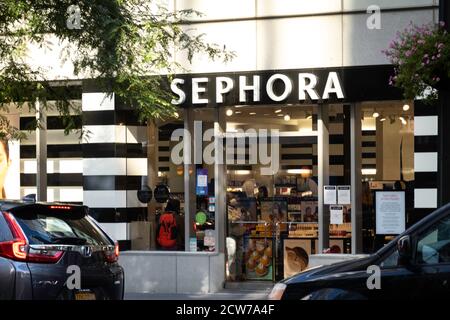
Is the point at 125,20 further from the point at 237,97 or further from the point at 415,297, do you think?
the point at 415,297

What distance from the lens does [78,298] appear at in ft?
26.4

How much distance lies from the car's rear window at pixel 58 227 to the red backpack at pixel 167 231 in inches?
186

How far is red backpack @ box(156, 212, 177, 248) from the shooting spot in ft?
44.4

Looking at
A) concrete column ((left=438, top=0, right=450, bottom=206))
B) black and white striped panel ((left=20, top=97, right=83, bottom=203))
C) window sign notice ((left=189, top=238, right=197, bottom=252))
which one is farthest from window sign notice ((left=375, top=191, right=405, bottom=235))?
black and white striped panel ((left=20, top=97, right=83, bottom=203))

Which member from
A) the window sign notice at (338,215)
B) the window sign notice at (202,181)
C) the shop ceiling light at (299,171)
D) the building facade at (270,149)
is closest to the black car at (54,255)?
the building facade at (270,149)

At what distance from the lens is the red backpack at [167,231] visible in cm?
1353

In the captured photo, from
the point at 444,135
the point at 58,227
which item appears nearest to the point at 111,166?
the point at 58,227

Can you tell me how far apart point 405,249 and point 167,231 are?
792 cm

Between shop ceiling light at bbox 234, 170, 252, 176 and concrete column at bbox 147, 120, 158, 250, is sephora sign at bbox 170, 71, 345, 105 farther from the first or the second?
shop ceiling light at bbox 234, 170, 252, 176

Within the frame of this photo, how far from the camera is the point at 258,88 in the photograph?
500 inches

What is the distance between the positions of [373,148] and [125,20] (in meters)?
4.71

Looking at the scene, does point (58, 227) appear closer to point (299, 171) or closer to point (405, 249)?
point (405, 249)

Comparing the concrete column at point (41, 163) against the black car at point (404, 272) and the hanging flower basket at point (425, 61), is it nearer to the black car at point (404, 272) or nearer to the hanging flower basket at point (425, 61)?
the hanging flower basket at point (425, 61)
